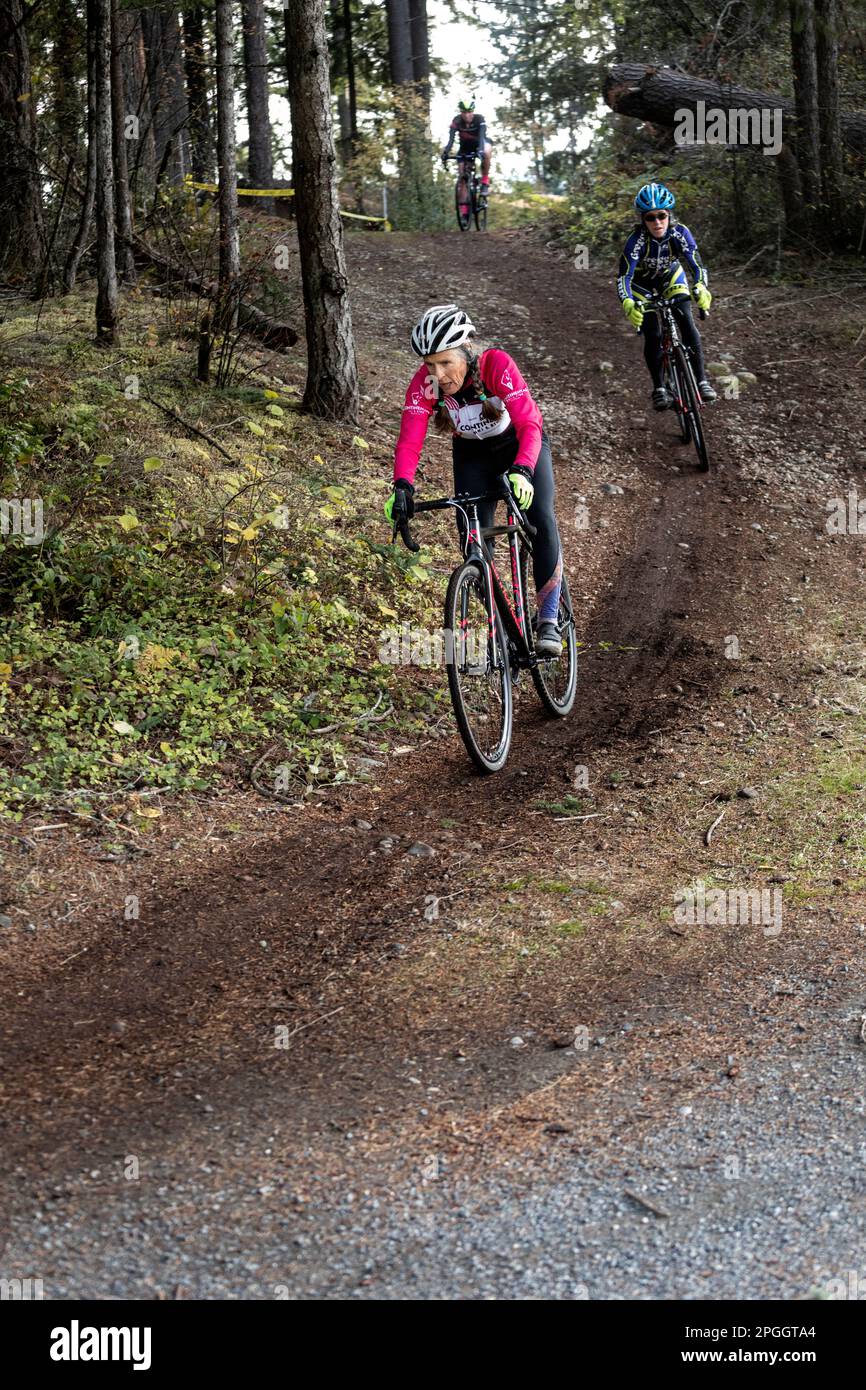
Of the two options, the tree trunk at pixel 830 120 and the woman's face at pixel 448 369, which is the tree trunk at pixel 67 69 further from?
the woman's face at pixel 448 369

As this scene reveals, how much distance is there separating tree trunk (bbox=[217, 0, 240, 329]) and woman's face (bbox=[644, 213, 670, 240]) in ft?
12.9

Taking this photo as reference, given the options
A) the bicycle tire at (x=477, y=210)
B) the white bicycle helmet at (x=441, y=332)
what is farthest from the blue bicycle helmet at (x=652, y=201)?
the bicycle tire at (x=477, y=210)

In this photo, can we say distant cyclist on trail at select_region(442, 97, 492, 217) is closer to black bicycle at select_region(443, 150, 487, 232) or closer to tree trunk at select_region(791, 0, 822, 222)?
black bicycle at select_region(443, 150, 487, 232)

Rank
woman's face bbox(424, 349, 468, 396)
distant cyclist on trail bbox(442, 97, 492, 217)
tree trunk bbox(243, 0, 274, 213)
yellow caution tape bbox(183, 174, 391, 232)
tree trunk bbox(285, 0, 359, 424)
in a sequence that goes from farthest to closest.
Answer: tree trunk bbox(243, 0, 274, 213), distant cyclist on trail bbox(442, 97, 492, 217), yellow caution tape bbox(183, 174, 391, 232), tree trunk bbox(285, 0, 359, 424), woman's face bbox(424, 349, 468, 396)

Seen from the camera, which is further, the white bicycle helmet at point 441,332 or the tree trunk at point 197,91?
the tree trunk at point 197,91

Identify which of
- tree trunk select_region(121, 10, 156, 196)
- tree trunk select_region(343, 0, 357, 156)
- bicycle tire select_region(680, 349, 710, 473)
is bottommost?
bicycle tire select_region(680, 349, 710, 473)

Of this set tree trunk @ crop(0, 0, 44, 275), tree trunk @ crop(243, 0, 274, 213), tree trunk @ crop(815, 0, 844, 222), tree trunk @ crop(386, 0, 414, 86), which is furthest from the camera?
tree trunk @ crop(386, 0, 414, 86)

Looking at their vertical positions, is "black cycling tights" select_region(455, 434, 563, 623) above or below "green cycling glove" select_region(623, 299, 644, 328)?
below

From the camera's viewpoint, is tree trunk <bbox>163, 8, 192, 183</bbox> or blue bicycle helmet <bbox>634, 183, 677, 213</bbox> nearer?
blue bicycle helmet <bbox>634, 183, 677, 213</bbox>

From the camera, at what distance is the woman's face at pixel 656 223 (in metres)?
11.2

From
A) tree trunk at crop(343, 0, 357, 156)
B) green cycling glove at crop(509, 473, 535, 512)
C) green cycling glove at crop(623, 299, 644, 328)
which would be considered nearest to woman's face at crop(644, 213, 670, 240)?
green cycling glove at crop(623, 299, 644, 328)

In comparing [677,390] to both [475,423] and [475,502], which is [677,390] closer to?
[475,423]

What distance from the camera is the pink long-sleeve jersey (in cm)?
670

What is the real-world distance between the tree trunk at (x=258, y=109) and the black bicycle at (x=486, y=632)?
18127mm
